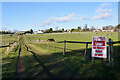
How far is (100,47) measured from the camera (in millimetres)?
6574

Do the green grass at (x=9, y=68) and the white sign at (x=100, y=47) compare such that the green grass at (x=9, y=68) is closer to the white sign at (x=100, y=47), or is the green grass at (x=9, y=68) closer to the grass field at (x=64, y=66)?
the grass field at (x=64, y=66)

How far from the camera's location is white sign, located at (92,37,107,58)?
643cm

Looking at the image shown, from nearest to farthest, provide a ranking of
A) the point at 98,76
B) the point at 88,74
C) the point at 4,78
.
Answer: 1. the point at 98,76
2. the point at 88,74
3. the point at 4,78

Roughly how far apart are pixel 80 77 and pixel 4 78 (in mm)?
3304

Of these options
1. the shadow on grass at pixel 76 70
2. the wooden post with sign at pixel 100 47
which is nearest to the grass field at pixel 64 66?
the shadow on grass at pixel 76 70


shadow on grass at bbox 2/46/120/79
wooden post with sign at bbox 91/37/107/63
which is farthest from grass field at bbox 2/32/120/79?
wooden post with sign at bbox 91/37/107/63

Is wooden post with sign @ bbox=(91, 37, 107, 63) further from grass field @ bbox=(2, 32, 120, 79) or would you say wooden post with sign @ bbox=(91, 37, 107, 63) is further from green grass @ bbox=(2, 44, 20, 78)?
green grass @ bbox=(2, 44, 20, 78)

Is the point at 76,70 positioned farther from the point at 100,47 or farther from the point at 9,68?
the point at 9,68

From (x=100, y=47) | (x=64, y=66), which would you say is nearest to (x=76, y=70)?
(x=64, y=66)

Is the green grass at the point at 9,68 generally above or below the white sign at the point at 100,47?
below

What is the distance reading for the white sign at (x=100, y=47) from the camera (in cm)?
643

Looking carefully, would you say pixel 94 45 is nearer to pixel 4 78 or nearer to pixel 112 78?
pixel 112 78

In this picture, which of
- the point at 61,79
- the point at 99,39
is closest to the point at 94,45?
the point at 99,39

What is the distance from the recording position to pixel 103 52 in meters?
6.46
